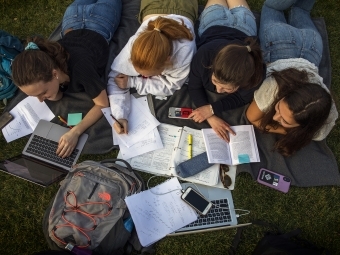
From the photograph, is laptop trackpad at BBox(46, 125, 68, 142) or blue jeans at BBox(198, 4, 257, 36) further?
blue jeans at BBox(198, 4, 257, 36)

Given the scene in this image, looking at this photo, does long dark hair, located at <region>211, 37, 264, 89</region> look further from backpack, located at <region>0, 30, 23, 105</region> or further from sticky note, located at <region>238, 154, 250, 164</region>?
backpack, located at <region>0, 30, 23, 105</region>

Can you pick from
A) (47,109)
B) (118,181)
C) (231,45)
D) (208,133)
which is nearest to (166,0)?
(231,45)

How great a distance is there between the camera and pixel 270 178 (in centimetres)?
314

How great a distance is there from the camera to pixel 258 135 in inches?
130

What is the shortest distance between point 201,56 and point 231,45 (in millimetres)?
431

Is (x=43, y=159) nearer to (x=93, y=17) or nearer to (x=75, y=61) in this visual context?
(x=75, y=61)

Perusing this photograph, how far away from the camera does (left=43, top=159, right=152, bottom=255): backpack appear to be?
2.65m

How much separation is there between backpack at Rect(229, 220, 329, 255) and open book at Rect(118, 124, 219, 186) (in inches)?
24.3

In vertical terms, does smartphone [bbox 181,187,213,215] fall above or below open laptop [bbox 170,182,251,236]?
above

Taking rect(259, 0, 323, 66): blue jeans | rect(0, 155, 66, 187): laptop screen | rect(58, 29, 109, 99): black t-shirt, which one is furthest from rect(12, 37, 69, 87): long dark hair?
rect(259, 0, 323, 66): blue jeans

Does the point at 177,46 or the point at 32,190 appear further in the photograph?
the point at 32,190

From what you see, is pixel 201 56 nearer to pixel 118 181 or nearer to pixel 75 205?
pixel 118 181

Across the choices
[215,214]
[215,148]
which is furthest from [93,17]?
[215,214]

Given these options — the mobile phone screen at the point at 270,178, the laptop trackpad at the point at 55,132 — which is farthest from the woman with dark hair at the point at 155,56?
the mobile phone screen at the point at 270,178
